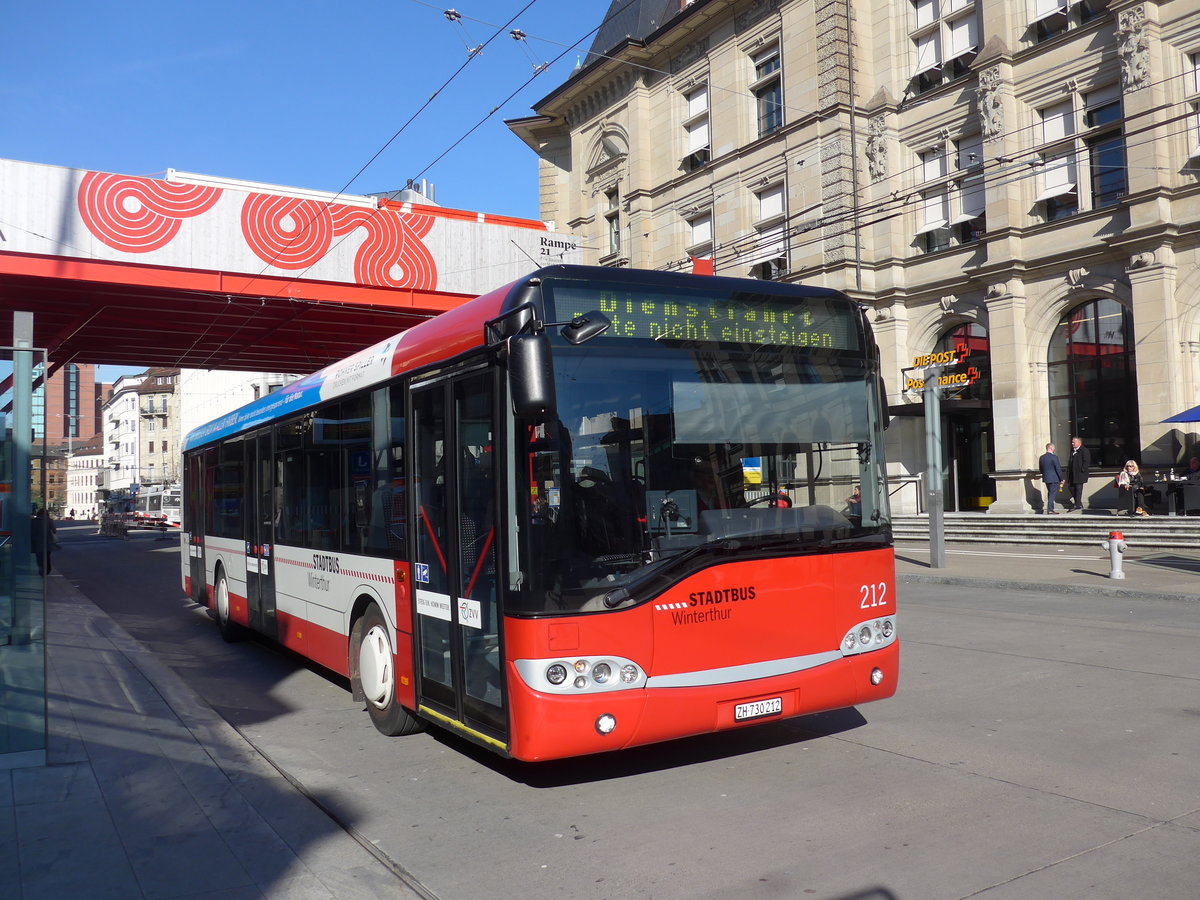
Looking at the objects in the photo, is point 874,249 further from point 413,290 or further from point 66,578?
point 66,578

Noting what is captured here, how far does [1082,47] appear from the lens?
967 inches

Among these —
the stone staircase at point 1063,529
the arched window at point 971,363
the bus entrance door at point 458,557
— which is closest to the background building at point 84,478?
the arched window at point 971,363

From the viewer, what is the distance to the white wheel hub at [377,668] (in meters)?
7.02

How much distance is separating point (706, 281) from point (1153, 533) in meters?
18.0

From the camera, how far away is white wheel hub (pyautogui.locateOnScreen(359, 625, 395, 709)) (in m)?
7.02

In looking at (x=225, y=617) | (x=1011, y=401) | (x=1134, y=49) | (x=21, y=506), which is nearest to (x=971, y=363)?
(x=1011, y=401)

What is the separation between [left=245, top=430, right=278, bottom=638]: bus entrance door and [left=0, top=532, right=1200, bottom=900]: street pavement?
1146 mm

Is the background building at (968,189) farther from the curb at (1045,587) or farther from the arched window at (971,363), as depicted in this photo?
the curb at (1045,587)

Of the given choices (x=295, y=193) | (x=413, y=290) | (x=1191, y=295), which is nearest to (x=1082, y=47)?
(x=1191, y=295)

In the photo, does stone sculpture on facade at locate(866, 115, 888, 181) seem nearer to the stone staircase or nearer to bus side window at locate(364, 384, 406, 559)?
the stone staircase

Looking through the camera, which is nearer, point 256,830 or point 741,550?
point 256,830

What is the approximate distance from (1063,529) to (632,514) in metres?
20.2

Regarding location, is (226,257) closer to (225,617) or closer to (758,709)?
(225,617)

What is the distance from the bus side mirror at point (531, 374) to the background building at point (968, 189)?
1734 centimetres
